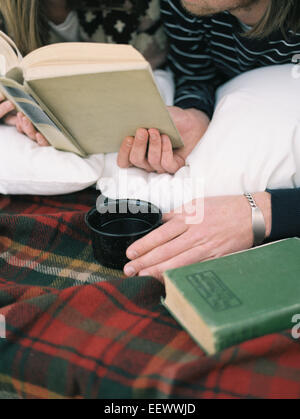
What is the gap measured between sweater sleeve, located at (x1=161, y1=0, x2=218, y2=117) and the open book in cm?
29

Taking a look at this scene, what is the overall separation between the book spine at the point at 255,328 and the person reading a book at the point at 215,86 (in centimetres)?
18

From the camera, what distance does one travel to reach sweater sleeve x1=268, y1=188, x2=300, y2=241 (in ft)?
2.49

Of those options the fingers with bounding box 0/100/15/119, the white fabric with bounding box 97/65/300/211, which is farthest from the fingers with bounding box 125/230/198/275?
the fingers with bounding box 0/100/15/119

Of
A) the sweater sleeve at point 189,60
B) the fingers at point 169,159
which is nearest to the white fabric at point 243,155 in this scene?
the fingers at point 169,159

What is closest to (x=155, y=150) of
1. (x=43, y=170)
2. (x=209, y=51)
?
(x=43, y=170)

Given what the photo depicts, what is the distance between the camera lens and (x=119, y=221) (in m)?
0.77

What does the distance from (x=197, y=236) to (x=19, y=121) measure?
494 millimetres

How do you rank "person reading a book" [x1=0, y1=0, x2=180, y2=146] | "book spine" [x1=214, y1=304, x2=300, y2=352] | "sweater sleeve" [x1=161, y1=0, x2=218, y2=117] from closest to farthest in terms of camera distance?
"book spine" [x1=214, y1=304, x2=300, y2=352] → "person reading a book" [x1=0, y1=0, x2=180, y2=146] → "sweater sleeve" [x1=161, y1=0, x2=218, y2=117]

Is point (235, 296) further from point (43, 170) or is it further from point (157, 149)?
point (43, 170)

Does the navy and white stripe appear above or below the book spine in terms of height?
above

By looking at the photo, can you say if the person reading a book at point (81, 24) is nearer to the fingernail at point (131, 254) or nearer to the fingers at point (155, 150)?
the fingers at point (155, 150)

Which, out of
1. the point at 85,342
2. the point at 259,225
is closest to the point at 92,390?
the point at 85,342

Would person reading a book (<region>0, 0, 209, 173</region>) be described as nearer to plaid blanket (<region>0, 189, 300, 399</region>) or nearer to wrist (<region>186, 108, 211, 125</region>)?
wrist (<region>186, 108, 211, 125</region>)

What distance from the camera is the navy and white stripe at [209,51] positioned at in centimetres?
101
